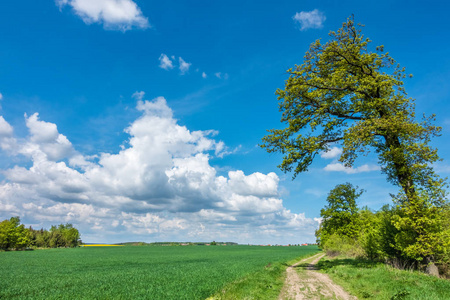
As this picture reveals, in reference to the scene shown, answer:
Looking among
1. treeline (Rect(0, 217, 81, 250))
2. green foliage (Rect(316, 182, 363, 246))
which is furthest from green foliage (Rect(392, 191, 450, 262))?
treeline (Rect(0, 217, 81, 250))

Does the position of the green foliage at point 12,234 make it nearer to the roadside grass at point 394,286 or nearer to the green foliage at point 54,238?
the green foliage at point 54,238

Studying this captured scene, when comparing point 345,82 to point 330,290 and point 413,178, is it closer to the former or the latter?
point 413,178

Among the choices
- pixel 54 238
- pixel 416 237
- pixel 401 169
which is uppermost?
pixel 401 169

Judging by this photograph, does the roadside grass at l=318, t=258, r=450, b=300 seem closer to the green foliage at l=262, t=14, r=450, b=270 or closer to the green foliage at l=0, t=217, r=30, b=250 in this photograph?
the green foliage at l=262, t=14, r=450, b=270

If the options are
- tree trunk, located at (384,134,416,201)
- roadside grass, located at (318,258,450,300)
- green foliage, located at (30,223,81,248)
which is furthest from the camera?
green foliage, located at (30,223,81,248)

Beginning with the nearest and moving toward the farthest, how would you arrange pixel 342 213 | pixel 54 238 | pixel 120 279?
pixel 120 279 < pixel 342 213 < pixel 54 238

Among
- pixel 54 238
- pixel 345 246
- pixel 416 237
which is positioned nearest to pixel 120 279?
pixel 416 237

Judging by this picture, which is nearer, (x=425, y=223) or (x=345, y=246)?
(x=425, y=223)

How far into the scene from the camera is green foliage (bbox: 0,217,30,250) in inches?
3543

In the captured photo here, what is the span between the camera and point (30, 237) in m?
109

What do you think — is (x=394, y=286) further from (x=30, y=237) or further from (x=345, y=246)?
(x=30, y=237)

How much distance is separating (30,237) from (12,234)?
20.5 meters

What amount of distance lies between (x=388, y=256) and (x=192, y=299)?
58.7 feet

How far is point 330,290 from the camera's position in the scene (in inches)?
548
